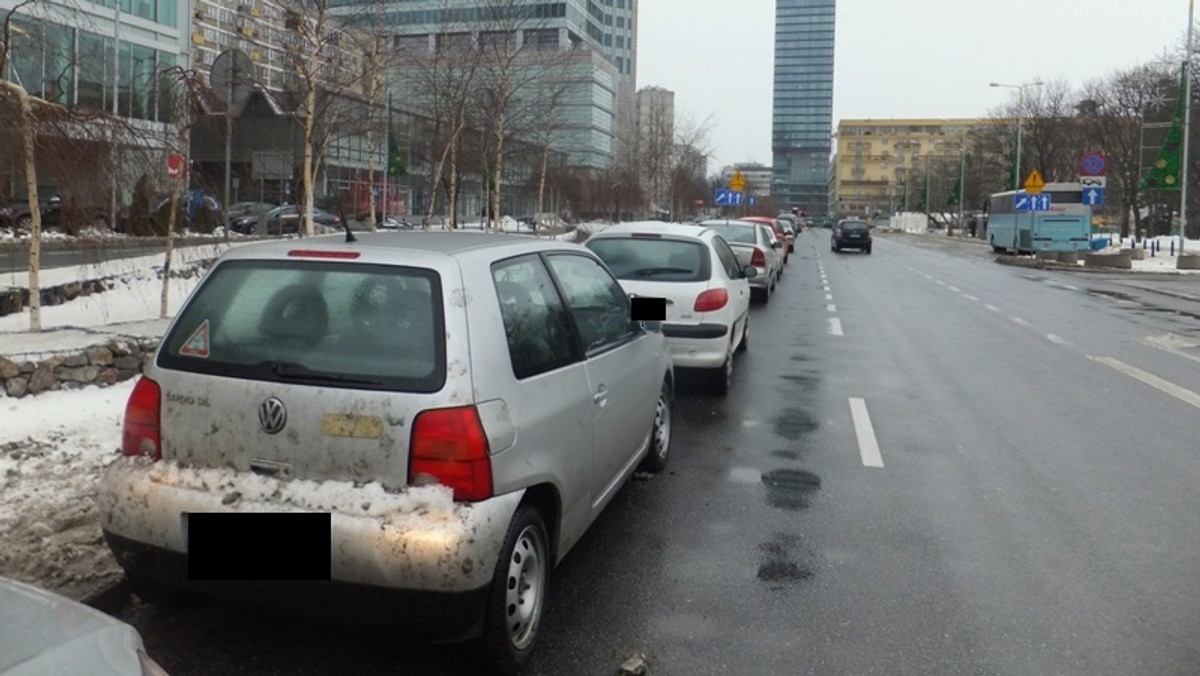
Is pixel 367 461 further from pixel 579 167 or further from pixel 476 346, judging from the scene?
pixel 579 167

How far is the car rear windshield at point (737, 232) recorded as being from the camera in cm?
2000

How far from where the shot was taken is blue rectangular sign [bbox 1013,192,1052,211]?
43.3 meters

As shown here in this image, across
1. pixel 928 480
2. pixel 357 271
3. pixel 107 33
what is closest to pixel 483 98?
pixel 107 33

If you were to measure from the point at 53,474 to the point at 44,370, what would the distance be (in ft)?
6.71

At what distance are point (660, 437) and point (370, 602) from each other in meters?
3.52

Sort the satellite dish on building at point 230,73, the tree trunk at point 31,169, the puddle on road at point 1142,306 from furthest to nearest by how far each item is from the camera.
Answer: the puddle on road at point 1142,306, the satellite dish on building at point 230,73, the tree trunk at point 31,169

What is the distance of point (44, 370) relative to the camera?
731cm

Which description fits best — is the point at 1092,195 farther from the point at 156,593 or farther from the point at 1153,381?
the point at 156,593

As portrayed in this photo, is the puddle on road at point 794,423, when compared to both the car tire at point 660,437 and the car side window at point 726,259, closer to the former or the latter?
the car tire at point 660,437

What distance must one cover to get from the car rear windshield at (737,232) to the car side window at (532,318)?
15.7 m

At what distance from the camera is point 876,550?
5270 mm

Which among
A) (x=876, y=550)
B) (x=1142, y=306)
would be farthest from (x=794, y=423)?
(x=1142, y=306)

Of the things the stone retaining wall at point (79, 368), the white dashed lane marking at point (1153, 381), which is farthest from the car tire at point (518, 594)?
the white dashed lane marking at point (1153, 381)

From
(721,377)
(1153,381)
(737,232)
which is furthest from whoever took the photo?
(737,232)
